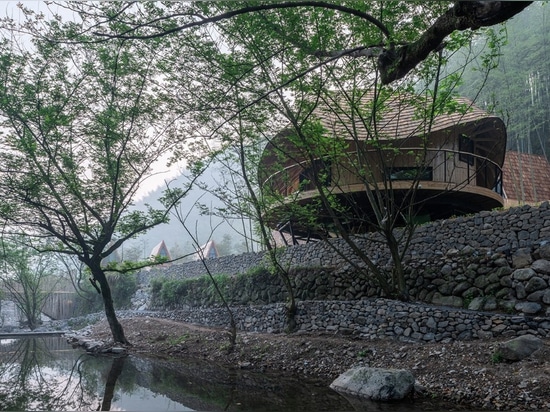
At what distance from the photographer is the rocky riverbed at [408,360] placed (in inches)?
196

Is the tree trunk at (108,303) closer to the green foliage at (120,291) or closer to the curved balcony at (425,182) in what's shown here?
the curved balcony at (425,182)

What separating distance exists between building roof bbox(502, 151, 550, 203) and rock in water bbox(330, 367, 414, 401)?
541 inches

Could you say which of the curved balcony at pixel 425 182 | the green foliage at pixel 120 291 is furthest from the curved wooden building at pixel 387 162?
the green foliage at pixel 120 291

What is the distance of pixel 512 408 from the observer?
4.66 meters

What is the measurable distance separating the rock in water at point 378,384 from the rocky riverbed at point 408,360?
319mm

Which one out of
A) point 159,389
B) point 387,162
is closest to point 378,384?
point 159,389

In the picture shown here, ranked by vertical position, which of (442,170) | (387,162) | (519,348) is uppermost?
(387,162)

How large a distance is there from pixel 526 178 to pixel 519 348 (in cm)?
1374

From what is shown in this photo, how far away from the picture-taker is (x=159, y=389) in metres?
6.41

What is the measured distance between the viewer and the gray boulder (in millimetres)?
5621

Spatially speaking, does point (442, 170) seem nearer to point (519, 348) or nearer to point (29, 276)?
point (519, 348)

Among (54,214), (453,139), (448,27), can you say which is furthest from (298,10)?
(54,214)

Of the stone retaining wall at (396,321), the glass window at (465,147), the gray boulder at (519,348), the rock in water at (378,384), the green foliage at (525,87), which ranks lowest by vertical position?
the rock in water at (378,384)

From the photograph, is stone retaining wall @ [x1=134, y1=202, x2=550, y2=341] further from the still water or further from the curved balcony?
the still water
